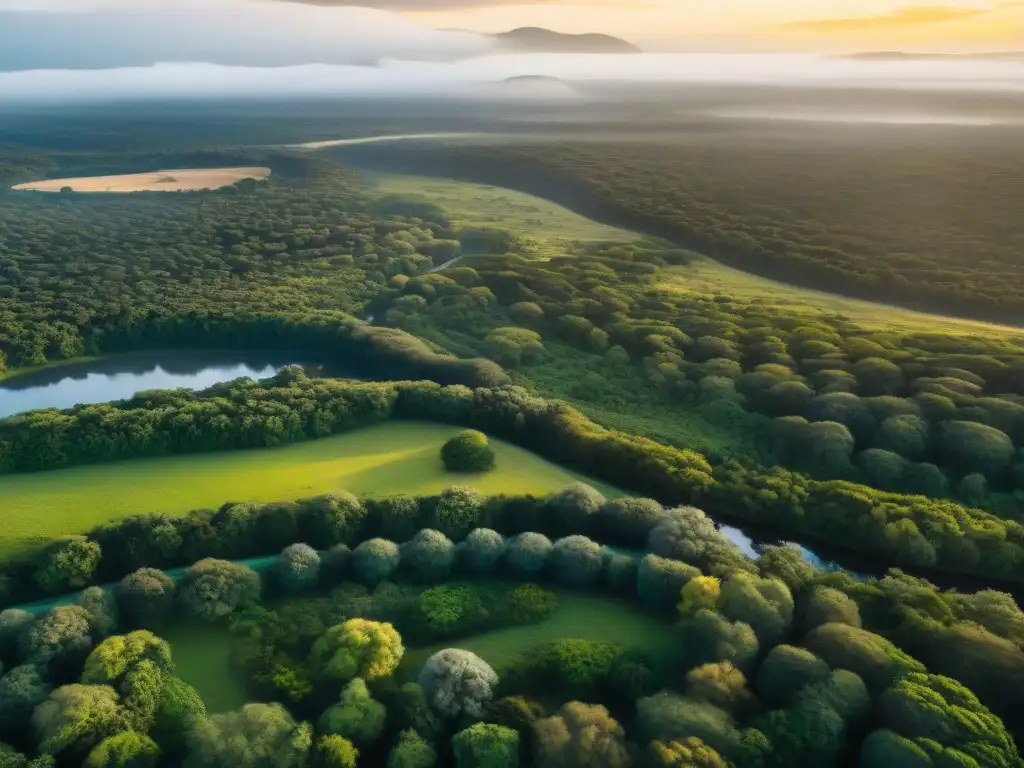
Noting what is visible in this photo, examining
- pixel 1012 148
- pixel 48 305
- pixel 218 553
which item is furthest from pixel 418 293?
pixel 1012 148

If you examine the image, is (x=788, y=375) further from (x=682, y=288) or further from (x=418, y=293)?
(x=418, y=293)

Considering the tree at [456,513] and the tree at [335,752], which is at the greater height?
the tree at [456,513]

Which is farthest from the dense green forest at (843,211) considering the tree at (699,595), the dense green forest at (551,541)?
the tree at (699,595)

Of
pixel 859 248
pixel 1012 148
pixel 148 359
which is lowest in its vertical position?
pixel 148 359

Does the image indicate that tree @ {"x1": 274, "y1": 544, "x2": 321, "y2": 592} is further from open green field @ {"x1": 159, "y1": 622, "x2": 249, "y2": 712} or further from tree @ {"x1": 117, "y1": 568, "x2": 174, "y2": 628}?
tree @ {"x1": 117, "y1": 568, "x2": 174, "y2": 628}

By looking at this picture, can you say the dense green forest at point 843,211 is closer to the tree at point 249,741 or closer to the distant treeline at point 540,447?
the distant treeline at point 540,447

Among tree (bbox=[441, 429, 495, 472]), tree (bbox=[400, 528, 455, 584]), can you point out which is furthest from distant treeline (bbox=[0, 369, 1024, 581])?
tree (bbox=[400, 528, 455, 584])
